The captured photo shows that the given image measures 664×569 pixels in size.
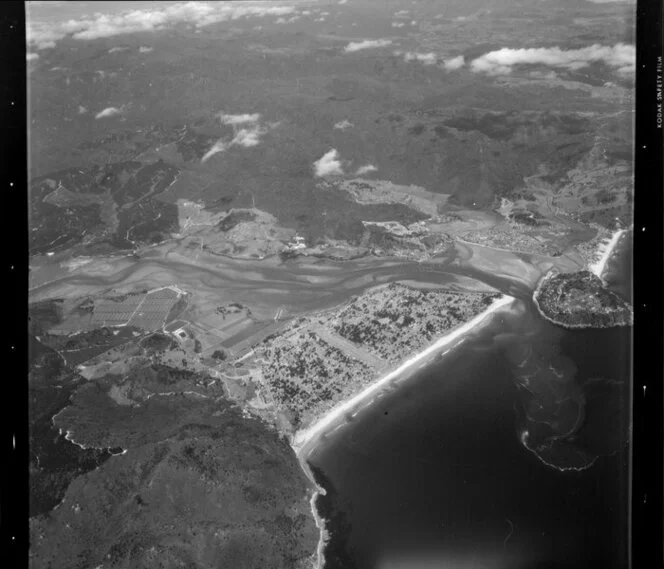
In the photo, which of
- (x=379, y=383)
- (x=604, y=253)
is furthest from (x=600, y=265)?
(x=379, y=383)

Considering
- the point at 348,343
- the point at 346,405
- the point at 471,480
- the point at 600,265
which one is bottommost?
the point at 471,480

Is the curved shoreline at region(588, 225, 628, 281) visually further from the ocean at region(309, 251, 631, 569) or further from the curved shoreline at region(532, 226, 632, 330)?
the ocean at region(309, 251, 631, 569)

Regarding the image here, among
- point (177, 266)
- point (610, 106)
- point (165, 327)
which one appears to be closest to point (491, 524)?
point (165, 327)

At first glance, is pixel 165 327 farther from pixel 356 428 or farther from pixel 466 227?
pixel 466 227

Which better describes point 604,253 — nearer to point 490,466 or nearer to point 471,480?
Answer: point 490,466

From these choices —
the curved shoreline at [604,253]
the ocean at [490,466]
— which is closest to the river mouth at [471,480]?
the ocean at [490,466]

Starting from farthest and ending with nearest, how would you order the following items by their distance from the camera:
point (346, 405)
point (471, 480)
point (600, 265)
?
point (600, 265), point (346, 405), point (471, 480)

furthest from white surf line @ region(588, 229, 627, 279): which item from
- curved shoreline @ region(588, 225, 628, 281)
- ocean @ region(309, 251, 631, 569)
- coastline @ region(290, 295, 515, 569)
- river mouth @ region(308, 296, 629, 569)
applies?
coastline @ region(290, 295, 515, 569)

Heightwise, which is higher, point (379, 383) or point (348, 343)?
point (348, 343)
